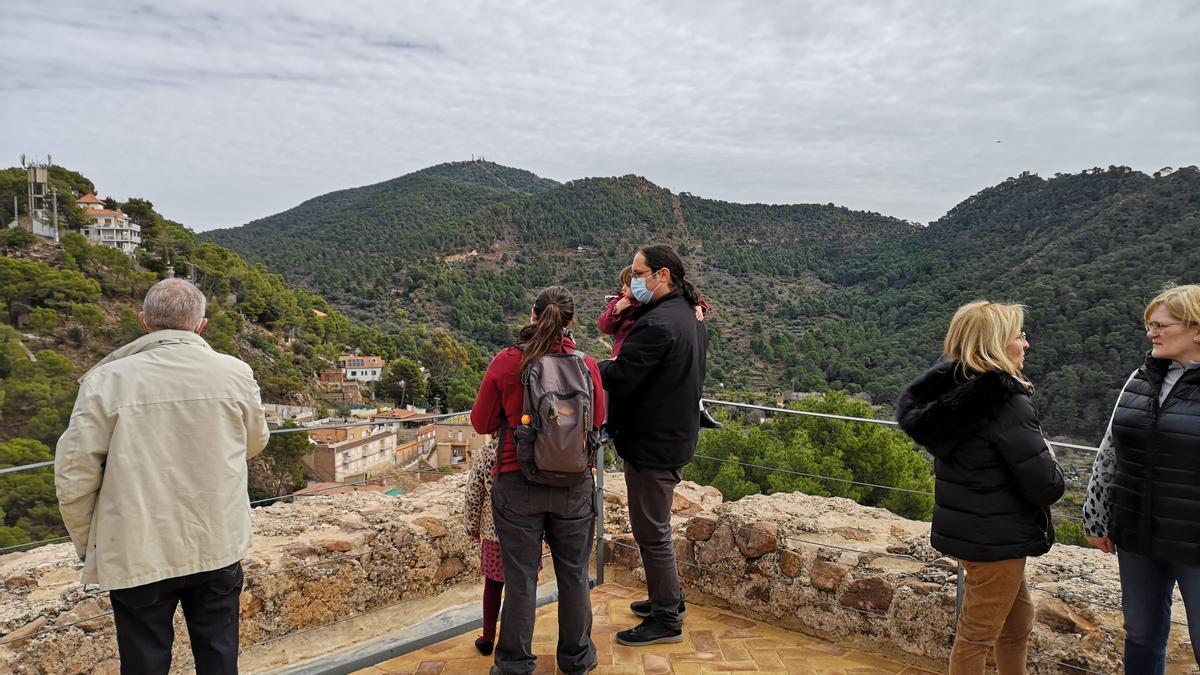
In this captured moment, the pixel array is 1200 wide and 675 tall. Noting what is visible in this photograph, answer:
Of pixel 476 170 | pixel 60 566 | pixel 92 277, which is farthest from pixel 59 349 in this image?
pixel 476 170

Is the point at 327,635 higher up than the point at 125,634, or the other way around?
the point at 125,634

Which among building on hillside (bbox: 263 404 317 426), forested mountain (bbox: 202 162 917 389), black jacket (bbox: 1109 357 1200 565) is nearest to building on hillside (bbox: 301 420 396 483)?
black jacket (bbox: 1109 357 1200 565)

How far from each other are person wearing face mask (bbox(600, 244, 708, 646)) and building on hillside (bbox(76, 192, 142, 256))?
57440mm

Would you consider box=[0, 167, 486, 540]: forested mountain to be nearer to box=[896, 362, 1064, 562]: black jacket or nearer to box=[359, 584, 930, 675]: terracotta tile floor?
box=[359, 584, 930, 675]: terracotta tile floor

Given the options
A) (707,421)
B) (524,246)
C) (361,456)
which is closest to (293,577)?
(707,421)

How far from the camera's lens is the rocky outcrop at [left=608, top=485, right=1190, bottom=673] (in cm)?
265

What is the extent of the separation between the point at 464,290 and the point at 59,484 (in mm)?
57281

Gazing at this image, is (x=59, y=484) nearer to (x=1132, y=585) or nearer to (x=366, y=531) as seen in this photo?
(x=366, y=531)

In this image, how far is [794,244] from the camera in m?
71.5

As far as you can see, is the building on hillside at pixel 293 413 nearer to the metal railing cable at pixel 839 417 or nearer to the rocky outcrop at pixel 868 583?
the rocky outcrop at pixel 868 583

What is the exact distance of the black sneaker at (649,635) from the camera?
2.90 metres

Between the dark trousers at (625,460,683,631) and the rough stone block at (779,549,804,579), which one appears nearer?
the dark trousers at (625,460,683,631)

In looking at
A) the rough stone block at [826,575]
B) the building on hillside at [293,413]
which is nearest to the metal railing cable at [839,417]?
the rough stone block at [826,575]

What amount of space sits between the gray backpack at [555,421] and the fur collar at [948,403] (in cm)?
98
